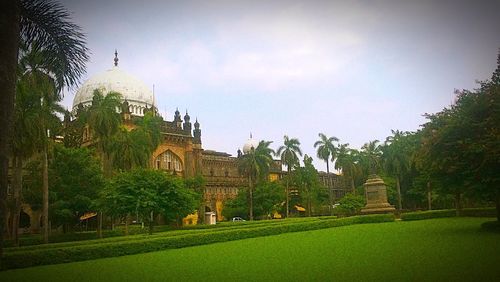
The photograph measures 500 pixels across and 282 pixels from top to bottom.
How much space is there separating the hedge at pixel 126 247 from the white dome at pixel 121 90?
122ft

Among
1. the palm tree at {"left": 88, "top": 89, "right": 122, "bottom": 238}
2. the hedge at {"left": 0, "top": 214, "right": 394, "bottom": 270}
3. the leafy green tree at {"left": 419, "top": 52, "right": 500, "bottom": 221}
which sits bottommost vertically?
the hedge at {"left": 0, "top": 214, "right": 394, "bottom": 270}

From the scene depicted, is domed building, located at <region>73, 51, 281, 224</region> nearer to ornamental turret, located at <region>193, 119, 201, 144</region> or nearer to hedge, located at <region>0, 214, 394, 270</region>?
ornamental turret, located at <region>193, 119, 201, 144</region>

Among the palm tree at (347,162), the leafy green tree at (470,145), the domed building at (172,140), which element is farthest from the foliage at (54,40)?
the palm tree at (347,162)

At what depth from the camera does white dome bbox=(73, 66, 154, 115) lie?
5872 centimetres

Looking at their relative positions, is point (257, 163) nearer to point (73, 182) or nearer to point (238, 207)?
point (238, 207)

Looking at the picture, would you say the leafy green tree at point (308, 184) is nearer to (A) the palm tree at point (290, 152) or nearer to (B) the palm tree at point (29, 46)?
(A) the palm tree at point (290, 152)

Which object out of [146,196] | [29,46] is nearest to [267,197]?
[146,196]

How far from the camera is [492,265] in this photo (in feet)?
33.0

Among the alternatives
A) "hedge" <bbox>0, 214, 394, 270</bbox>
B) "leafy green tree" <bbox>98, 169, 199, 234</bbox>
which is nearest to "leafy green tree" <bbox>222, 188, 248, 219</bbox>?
"leafy green tree" <bbox>98, 169, 199, 234</bbox>

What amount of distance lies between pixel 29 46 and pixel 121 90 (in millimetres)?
48733

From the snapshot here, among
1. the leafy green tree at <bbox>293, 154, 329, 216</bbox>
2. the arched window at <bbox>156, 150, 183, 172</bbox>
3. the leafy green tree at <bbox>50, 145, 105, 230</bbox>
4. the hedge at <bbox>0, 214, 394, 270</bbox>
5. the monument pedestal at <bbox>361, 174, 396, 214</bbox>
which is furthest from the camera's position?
the leafy green tree at <bbox>293, 154, 329, 216</bbox>

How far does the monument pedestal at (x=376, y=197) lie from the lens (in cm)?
3918

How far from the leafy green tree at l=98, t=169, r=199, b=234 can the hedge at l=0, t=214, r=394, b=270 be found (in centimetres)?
745

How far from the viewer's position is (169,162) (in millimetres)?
56594
